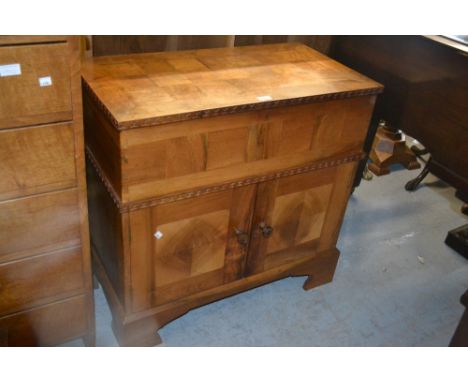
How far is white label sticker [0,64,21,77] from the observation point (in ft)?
3.57

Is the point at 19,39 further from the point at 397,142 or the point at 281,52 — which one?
the point at 397,142

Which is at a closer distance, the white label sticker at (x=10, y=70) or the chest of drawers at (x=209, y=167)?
the white label sticker at (x=10, y=70)

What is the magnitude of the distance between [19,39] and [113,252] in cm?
79

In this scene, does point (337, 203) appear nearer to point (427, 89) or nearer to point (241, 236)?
point (241, 236)

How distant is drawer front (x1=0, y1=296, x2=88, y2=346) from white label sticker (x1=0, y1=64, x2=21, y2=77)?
0.70 metres

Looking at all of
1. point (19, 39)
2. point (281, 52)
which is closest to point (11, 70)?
point (19, 39)

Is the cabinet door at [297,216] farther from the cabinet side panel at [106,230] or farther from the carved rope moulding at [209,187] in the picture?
the cabinet side panel at [106,230]

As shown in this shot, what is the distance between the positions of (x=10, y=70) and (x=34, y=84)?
2.2 inches

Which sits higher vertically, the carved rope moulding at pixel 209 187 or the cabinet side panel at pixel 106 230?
the carved rope moulding at pixel 209 187

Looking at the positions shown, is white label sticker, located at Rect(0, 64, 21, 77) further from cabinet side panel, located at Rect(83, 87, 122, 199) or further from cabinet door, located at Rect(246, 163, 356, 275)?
cabinet door, located at Rect(246, 163, 356, 275)

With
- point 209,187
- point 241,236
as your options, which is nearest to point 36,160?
point 209,187

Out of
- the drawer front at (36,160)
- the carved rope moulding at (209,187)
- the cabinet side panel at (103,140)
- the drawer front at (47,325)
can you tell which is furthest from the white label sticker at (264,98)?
the drawer front at (47,325)

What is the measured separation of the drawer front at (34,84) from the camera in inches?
43.0

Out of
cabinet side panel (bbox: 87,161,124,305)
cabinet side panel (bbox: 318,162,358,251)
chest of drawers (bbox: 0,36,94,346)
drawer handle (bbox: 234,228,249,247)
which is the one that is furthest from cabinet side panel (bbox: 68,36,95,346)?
cabinet side panel (bbox: 318,162,358,251)
